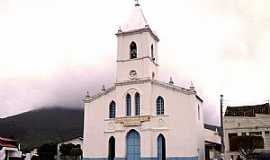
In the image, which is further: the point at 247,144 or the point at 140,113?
the point at 140,113

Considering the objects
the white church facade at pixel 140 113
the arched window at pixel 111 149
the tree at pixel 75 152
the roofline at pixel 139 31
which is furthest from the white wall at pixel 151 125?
the tree at pixel 75 152

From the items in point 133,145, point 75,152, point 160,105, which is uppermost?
point 160,105

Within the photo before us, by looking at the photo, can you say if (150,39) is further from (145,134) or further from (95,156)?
(95,156)

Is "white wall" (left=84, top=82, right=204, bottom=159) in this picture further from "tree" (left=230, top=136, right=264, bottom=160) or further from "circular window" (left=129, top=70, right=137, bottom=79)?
"tree" (left=230, top=136, right=264, bottom=160)

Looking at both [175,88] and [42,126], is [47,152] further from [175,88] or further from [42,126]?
[42,126]

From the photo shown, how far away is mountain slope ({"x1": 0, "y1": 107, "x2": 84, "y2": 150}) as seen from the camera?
8075 cm

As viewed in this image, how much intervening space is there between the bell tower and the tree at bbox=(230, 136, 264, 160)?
10.2 meters

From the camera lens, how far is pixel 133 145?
39188mm

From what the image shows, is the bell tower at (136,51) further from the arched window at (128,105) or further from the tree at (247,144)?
the tree at (247,144)

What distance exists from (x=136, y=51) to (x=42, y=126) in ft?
225

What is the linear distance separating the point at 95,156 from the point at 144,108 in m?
6.88

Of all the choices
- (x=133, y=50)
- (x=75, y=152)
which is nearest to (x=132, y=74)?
(x=133, y=50)

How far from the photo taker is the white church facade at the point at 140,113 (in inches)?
1471

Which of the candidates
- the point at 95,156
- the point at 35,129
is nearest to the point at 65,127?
the point at 35,129
